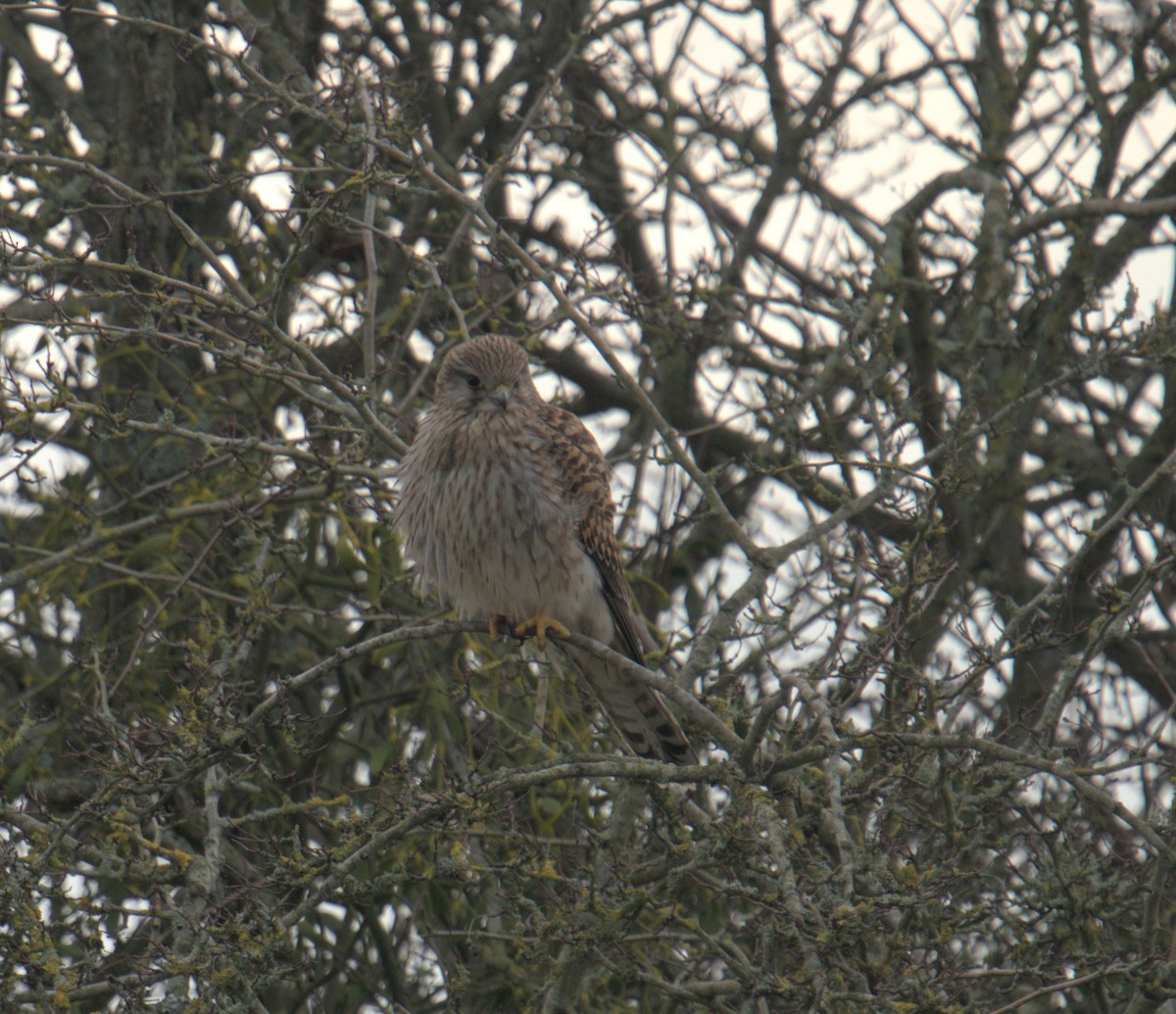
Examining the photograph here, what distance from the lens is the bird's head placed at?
15.0ft

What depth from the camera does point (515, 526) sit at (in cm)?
459

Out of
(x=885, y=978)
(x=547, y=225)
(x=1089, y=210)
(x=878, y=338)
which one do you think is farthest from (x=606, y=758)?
(x=547, y=225)

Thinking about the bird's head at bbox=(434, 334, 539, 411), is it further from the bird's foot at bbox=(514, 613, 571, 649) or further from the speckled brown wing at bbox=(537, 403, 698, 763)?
the bird's foot at bbox=(514, 613, 571, 649)

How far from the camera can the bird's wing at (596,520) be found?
15.2 feet

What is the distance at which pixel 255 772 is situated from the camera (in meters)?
4.09

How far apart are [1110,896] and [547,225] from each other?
3.57 m

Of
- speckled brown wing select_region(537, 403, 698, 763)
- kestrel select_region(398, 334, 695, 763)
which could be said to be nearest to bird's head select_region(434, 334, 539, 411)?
kestrel select_region(398, 334, 695, 763)

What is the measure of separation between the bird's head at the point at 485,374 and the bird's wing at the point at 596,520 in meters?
0.18

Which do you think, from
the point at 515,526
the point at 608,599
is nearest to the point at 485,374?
the point at 515,526

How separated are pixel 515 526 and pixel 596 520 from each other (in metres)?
0.25

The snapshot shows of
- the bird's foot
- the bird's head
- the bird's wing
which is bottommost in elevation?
the bird's foot

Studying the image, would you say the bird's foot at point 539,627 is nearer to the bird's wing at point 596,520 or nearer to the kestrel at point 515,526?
the kestrel at point 515,526

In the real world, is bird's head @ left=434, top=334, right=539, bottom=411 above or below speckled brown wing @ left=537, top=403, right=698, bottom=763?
above

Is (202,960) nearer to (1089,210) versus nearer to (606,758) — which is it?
(606,758)
